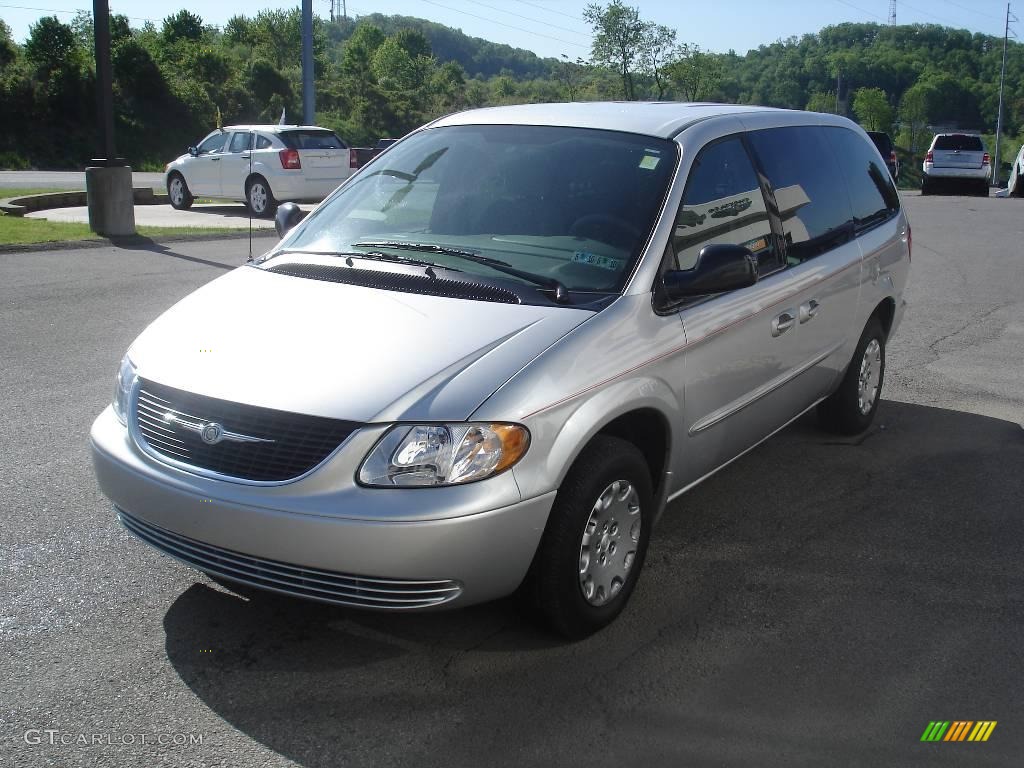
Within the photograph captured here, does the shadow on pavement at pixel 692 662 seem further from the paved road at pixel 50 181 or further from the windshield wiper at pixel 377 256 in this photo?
the paved road at pixel 50 181

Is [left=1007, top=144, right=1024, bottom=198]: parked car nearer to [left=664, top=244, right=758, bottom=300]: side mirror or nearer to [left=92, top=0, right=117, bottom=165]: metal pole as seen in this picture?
[left=92, top=0, right=117, bottom=165]: metal pole

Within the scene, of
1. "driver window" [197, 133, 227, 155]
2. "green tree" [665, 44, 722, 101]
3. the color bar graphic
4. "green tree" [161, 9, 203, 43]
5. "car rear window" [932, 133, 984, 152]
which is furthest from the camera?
"green tree" [161, 9, 203, 43]

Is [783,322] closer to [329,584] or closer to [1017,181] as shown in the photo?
[329,584]

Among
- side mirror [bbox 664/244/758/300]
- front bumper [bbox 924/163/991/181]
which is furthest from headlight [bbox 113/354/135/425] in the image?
front bumper [bbox 924/163/991/181]

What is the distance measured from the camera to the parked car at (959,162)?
33.7 metres

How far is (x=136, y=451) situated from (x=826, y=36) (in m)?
108

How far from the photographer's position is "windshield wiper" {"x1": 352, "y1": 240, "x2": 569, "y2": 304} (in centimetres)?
401

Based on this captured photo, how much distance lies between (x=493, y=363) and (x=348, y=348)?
1.65 feet

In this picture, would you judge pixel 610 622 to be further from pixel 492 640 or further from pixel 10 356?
pixel 10 356

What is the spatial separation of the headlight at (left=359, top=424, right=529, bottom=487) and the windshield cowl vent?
29.7 inches

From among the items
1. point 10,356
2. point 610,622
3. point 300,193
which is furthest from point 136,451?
point 300,193

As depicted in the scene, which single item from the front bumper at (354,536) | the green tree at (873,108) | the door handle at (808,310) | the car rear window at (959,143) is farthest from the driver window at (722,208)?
the green tree at (873,108)

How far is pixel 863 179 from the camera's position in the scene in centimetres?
630

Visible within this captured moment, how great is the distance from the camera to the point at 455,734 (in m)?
3.22
